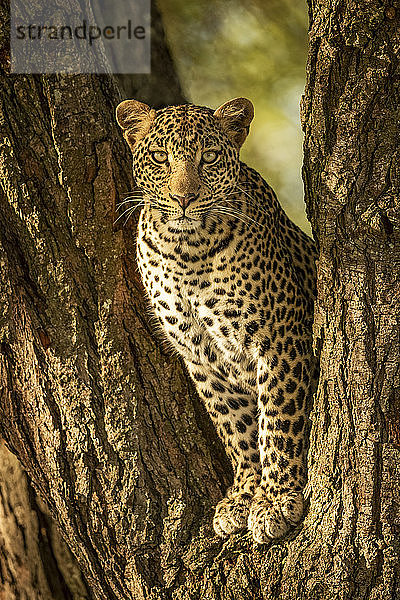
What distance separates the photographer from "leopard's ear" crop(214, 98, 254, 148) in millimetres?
4449

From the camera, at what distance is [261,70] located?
9.88 m

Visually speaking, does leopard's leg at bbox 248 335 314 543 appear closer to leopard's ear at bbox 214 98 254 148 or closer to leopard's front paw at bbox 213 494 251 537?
leopard's front paw at bbox 213 494 251 537

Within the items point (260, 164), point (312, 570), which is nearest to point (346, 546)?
point (312, 570)

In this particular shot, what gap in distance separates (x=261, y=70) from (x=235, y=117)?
5.64 meters

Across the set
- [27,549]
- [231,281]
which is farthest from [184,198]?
[27,549]

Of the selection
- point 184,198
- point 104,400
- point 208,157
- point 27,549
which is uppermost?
point 208,157

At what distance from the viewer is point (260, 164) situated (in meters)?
9.83

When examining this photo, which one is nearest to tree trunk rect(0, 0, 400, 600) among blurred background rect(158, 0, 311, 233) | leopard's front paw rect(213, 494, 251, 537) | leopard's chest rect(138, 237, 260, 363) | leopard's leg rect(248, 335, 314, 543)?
leopard's front paw rect(213, 494, 251, 537)

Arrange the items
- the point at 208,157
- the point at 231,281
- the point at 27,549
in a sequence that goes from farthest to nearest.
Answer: the point at 27,549
the point at 231,281
the point at 208,157

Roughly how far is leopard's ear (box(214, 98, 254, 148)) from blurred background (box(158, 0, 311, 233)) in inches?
188

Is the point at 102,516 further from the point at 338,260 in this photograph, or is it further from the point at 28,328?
the point at 338,260

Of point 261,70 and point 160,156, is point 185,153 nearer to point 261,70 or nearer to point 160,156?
point 160,156

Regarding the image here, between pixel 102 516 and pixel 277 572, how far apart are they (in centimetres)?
94

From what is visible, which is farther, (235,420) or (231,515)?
(235,420)
